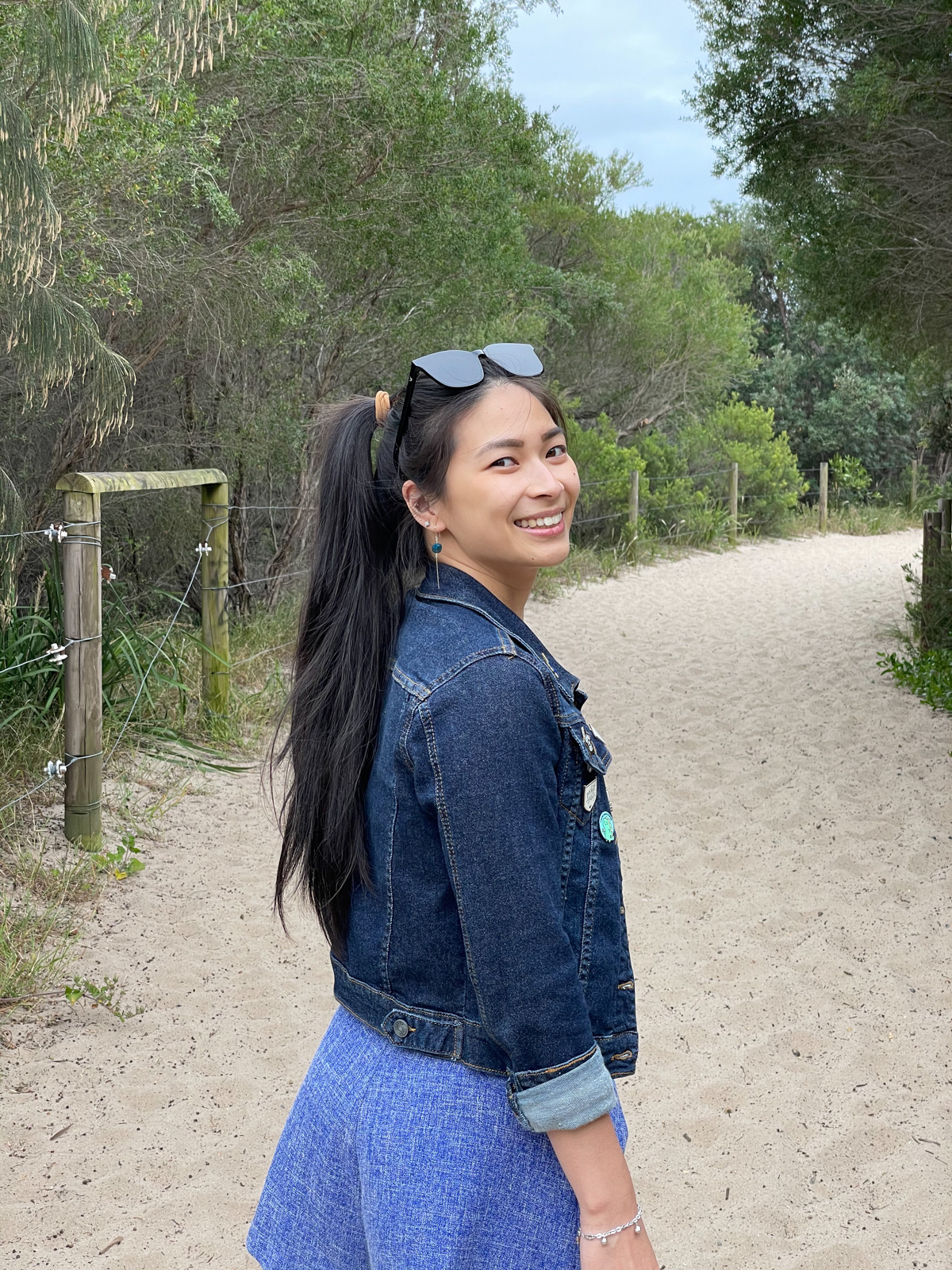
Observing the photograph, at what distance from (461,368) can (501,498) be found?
154 millimetres

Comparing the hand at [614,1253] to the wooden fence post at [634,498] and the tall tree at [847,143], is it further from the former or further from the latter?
the wooden fence post at [634,498]

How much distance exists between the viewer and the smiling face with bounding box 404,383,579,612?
1231 mm

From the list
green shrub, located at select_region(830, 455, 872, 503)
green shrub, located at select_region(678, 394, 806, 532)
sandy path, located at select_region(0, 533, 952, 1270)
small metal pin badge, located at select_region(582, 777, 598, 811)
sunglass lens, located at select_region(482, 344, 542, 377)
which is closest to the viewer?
small metal pin badge, located at select_region(582, 777, 598, 811)

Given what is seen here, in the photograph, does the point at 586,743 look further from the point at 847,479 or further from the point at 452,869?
the point at 847,479

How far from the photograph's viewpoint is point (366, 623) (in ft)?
4.13

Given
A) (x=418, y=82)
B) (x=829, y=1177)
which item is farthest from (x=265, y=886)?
(x=418, y=82)

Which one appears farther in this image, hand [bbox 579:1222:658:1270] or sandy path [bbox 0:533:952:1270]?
sandy path [bbox 0:533:952:1270]

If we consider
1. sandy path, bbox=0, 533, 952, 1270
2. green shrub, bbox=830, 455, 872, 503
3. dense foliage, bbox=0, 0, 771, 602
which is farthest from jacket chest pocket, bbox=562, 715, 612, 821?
green shrub, bbox=830, 455, 872, 503

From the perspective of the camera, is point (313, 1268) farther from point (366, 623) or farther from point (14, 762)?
point (14, 762)

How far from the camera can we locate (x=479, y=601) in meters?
1.23

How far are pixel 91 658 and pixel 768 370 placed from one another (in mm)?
21146

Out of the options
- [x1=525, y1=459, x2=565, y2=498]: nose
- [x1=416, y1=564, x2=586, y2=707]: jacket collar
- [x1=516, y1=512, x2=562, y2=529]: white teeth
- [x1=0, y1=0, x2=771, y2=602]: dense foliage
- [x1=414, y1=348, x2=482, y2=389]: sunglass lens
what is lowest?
[x1=416, y1=564, x2=586, y2=707]: jacket collar

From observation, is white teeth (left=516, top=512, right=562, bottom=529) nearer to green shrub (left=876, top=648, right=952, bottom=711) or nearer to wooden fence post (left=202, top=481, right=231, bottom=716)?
wooden fence post (left=202, top=481, right=231, bottom=716)

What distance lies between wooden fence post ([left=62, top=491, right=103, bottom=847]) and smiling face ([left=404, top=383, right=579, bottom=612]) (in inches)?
132
